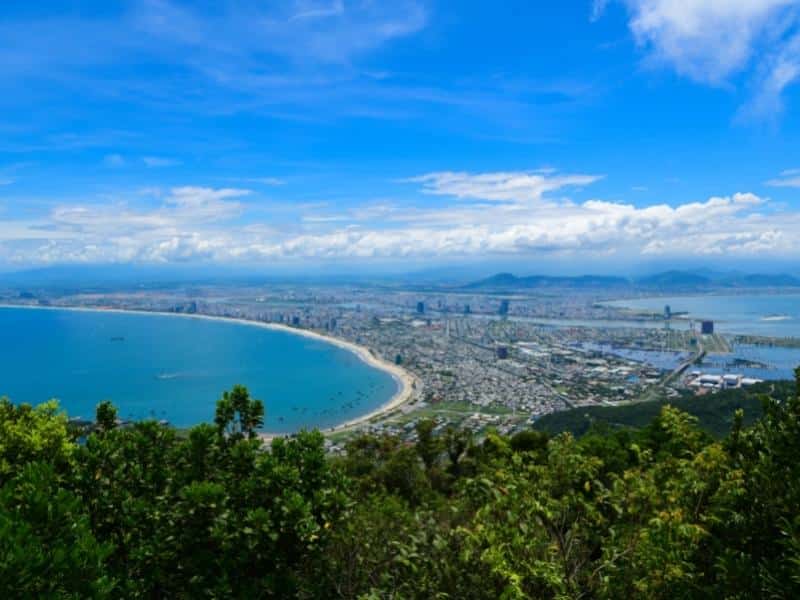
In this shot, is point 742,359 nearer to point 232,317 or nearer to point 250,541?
point 250,541

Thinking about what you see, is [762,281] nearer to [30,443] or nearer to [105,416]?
[105,416]

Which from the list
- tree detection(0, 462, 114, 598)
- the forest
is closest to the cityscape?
the forest

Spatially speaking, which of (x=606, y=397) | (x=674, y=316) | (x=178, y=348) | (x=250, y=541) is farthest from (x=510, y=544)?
(x=674, y=316)

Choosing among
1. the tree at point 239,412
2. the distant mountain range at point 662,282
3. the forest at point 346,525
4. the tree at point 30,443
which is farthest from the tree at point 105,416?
the distant mountain range at point 662,282

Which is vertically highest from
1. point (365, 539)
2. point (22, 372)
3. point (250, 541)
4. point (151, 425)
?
point (151, 425)

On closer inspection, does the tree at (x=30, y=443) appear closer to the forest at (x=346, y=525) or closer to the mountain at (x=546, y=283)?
the forest at (x=346, y=525)

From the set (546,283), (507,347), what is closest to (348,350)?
(507,347)
